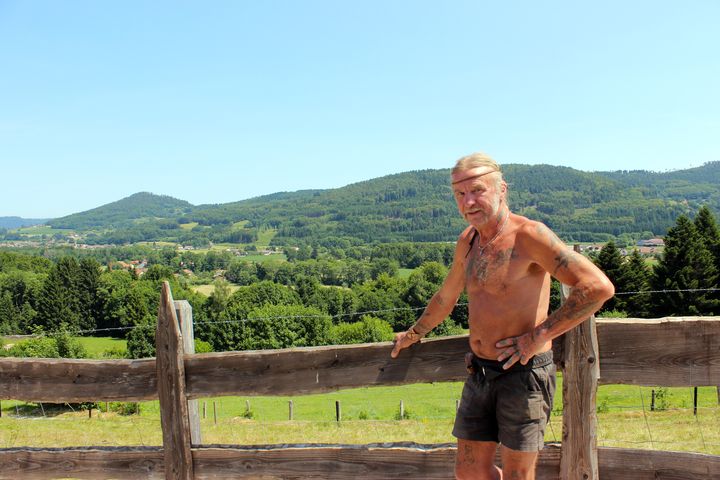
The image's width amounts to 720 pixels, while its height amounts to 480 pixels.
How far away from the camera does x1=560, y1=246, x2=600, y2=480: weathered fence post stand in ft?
10.6

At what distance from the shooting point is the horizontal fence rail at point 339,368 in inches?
126

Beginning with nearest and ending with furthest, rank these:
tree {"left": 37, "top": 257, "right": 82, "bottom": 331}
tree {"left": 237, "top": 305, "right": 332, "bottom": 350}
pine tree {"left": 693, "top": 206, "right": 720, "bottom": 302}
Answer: pine tree {"left": 693, "top": 206, "right": 720, "bottom": 302}, tree {"left": 237, "top": 305, "right": 332, "bottom": 350}, tree {"left": 37, "top": 257, "right": 82, "bottom": 331}

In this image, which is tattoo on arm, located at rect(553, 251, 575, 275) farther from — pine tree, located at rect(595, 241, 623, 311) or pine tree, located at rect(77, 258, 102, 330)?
pine tree, located at rect(77, 258, 102, 330)

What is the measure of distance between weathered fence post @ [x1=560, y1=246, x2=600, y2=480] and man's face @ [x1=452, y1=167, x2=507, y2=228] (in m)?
0.64

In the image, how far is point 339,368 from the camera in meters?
3.53

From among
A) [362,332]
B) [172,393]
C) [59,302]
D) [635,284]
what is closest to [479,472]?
[172,393]

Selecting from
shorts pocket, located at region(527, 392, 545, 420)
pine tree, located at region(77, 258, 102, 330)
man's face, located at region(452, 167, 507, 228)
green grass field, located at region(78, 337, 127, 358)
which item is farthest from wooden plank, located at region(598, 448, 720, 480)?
pine tree, located at region(77, 258, 102, 330)

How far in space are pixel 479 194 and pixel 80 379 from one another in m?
2.72

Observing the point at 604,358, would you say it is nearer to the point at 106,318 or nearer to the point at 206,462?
the point at 206,462

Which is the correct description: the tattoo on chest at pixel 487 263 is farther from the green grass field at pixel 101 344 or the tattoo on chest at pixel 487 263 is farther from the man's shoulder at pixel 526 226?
the green grass field at pixel 101 344

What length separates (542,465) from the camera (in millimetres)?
3406

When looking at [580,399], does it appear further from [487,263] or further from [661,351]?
[487,263]

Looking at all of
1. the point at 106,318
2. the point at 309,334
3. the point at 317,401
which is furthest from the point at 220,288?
the point at 317,401

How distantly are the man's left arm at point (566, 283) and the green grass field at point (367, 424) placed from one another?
1.20m
